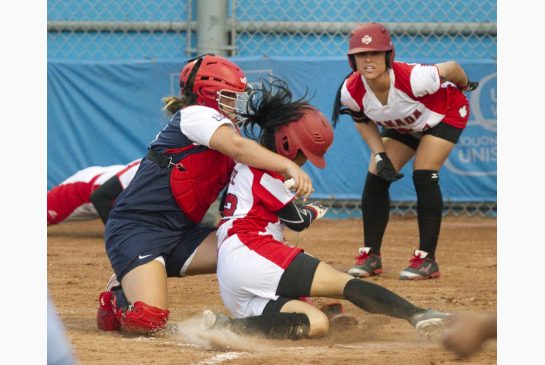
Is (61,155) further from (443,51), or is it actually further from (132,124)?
(443,51)

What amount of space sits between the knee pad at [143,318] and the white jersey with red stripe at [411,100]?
8.02 ft

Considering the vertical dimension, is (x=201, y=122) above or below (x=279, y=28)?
above

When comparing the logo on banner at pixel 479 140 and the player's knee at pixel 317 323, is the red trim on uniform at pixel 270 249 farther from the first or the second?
the logo on banner at pixel 479 140

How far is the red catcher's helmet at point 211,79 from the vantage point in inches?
197

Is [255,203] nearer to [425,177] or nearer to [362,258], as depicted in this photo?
[425,177]

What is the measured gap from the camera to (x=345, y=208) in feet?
34.5

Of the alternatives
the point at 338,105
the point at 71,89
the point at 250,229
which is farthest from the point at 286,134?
the point at 71,89

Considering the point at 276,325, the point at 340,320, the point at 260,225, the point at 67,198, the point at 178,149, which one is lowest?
the point at 67,198

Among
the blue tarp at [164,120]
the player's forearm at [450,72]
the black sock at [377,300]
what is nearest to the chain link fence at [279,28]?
the blue tarp at [164,120]

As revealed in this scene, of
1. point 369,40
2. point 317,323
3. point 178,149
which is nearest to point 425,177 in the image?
point 369,40

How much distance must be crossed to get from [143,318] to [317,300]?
1.42m

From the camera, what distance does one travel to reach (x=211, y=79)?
5.02 meters

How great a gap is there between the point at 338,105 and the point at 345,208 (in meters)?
3.81

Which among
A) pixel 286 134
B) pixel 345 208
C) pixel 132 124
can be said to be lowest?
pixel 345 208
